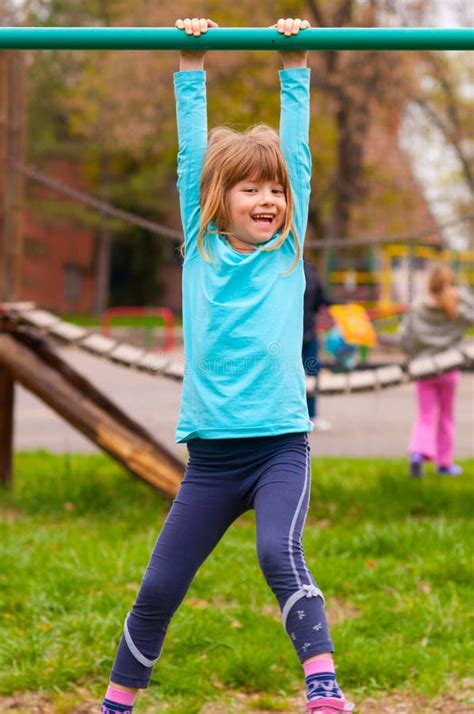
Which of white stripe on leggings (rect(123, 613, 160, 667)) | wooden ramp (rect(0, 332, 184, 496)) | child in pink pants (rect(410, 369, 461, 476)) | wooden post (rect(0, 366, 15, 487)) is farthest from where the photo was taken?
child in pink pants (rect(410, 369, 461, 476))

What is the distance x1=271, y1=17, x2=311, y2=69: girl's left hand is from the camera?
2912 mm

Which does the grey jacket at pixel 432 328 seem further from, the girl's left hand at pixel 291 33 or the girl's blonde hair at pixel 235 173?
the girl's blonde hair at pixel 235 173

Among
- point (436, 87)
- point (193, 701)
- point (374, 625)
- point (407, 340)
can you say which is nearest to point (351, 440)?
point (407, 340)

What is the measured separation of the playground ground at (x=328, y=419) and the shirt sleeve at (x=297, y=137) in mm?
4294

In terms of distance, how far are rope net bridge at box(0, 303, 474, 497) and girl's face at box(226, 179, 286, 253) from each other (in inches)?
106

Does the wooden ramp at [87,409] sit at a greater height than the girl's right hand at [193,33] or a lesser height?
lesser

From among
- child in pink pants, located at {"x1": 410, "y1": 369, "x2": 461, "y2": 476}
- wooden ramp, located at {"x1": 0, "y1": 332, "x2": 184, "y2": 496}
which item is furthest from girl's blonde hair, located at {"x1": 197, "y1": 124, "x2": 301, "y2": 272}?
child in pink pants, located at {"x1": 410, "y1": 369, "x2": 461, "y2": 476}

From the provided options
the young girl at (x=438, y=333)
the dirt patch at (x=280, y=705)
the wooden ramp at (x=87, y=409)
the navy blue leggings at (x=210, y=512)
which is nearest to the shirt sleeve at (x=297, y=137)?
the navy blue leggings at (x=210, y=512)

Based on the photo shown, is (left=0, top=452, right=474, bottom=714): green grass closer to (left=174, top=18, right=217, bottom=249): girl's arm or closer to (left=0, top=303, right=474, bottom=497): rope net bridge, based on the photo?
(left=0, top=303, right=474, bottom=497): rope net bridge

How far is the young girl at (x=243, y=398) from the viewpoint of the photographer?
2545 mm

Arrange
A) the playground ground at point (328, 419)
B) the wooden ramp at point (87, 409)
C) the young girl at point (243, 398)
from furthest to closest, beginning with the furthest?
the playground ground at point (328, 419) < the wooden ramp at point (87, 409) < the young girl at point (243, 398)

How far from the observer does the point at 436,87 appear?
72.8 ft

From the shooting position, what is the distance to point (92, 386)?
596cm

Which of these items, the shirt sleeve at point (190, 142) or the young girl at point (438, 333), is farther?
the young girl at point (438, 333)
